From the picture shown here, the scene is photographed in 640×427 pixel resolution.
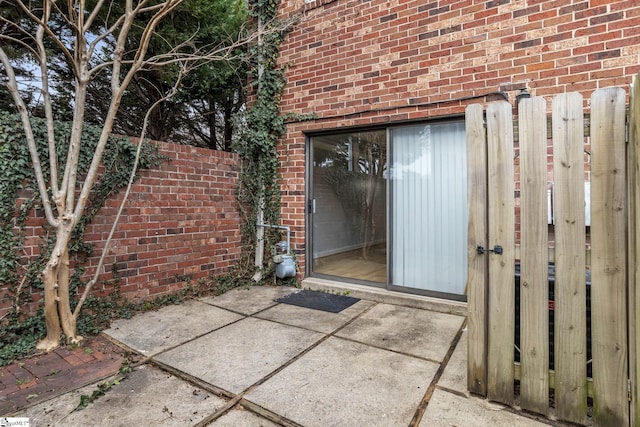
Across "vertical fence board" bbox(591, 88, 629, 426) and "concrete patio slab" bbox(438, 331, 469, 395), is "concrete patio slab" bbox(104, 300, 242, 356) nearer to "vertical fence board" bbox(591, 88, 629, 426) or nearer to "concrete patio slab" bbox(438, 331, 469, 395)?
"concrete patio slab" bbox(438, 331, 469, 395)

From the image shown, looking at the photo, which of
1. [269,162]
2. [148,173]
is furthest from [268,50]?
[148,173]

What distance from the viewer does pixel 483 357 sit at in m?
1.88

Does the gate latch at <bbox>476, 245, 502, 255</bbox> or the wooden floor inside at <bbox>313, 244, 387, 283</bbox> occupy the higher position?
the gate latch at <bbox>476, 245, 502, 255</bbox>

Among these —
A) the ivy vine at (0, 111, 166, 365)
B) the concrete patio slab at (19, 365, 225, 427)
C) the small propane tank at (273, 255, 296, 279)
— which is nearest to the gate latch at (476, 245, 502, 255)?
the concrete patio slab at (19, 365, 225, 427)

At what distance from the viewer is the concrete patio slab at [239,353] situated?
7.03 feet

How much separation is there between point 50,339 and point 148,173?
68.3 inches

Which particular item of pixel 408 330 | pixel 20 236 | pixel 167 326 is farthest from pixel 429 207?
pixel 20 236

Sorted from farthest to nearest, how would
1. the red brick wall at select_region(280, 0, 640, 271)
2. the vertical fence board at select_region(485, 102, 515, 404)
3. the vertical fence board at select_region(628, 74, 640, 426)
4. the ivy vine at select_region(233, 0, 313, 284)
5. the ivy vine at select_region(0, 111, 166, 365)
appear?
1. the ivy vine at select_region(233, 0, 313, 284)
2. the red brick wall at select_region(280, 0, 640, 271)
3. the ivy vine at select_region(0, 111, 166, 365)
4. the vertical fence board at select_region(485, 102, 515, 404)
5. the vertical fence board at select_region(628, 74, 640, 426)

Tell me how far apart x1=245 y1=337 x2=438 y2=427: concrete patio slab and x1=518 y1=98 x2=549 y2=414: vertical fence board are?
59cm

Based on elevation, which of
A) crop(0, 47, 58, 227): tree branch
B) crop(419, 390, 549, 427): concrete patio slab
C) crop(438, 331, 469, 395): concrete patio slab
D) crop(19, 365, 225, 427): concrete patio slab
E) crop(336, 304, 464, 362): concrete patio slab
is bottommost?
crop(419, 390, 549, 427): concrete patio slab

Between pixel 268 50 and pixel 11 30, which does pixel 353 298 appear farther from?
pixel 11 30

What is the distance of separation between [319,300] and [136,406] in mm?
2213

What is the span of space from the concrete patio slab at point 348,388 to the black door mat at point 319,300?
1032mm

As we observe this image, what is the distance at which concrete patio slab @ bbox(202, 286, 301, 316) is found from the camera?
3539 millimetres
